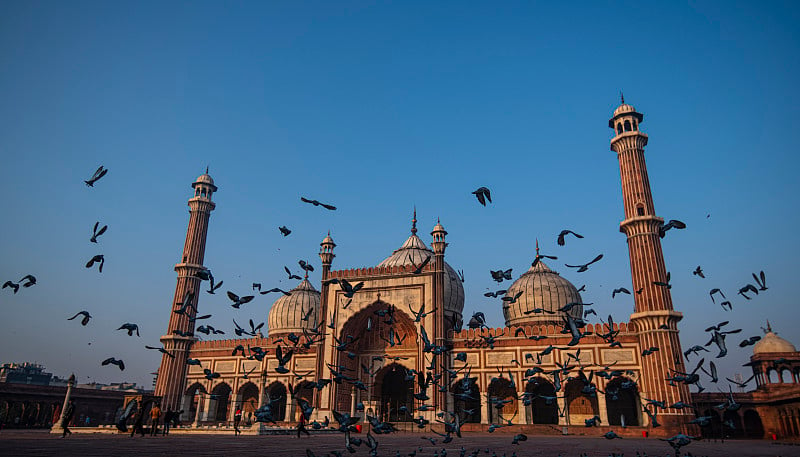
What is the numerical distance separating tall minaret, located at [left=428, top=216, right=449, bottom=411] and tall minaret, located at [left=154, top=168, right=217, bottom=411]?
15.1 meters

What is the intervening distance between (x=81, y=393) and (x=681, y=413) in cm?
3722

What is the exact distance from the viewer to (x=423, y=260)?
3331 cm

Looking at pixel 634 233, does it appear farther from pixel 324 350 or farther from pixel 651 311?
pixel 324 350

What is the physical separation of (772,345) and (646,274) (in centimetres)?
1851

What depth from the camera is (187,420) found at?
31484 mm

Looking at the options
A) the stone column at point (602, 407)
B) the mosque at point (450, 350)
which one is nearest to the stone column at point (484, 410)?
the mosque at point (450, 350)

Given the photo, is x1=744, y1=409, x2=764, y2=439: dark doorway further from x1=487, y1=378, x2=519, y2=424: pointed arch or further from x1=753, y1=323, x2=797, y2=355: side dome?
x1=487, y1=378, x2=519, y2=424: pointed arch

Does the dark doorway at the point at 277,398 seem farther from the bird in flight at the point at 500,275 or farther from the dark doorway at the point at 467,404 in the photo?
the bird in flight at the point at 500,275

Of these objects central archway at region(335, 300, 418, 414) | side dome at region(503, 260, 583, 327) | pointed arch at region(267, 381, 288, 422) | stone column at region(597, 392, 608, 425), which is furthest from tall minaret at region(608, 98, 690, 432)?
pointed arch at region(267, 381, 288, 422)

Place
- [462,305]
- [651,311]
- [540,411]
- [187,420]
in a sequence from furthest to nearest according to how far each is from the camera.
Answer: [462,305]
[187,420]
[540,411]
[651,311]

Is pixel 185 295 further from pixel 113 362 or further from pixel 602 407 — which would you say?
pixel 602 407

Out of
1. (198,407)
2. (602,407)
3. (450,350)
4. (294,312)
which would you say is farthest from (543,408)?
(198,407)

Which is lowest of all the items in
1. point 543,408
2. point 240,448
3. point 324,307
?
point 240,448

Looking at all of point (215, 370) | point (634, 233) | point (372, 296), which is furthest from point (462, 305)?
point (215, 370)
